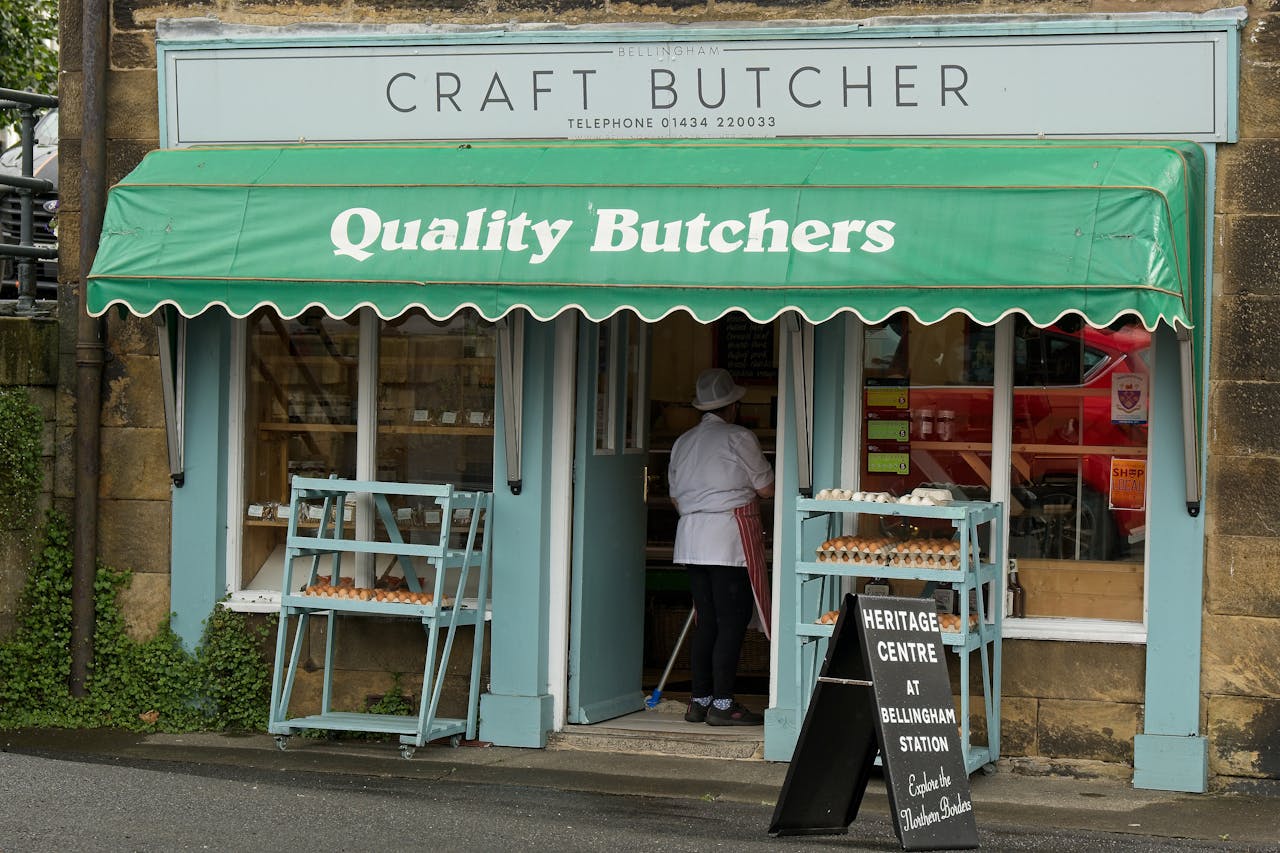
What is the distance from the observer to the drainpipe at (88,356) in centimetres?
917

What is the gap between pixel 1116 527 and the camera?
27.5 ft

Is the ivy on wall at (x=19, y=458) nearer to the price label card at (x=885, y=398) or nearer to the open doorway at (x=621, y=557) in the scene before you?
the open doorway at (x=621, y=557)

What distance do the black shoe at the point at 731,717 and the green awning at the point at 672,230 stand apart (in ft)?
8.55

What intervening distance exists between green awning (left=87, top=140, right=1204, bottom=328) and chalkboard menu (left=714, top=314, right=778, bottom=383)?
2999mm

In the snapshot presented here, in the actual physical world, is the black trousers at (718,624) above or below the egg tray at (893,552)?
below

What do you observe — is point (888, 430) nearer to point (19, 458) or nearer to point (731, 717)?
point (731, 717)

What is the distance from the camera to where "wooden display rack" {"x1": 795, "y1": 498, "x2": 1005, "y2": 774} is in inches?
308

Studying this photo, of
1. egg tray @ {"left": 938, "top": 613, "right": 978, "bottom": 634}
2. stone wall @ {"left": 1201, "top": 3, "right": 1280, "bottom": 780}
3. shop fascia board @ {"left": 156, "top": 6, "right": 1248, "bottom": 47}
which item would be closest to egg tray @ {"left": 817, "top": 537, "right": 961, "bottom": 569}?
egg tray @ {"left": 938, "top": 613, "right": 978, "bottom": 634}

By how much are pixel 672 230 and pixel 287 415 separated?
9.05 feet

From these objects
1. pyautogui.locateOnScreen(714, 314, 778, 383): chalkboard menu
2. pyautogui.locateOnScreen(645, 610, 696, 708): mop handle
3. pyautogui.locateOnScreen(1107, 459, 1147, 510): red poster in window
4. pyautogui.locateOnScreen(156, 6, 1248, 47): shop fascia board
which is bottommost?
pyautogui.locateOnScreen(645, 610, 696, 708): mop handle

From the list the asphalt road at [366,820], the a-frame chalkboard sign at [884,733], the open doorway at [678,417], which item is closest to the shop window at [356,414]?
the asphalt road at [366,820]

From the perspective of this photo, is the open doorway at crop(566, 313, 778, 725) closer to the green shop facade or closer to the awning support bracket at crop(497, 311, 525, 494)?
the green shop facade

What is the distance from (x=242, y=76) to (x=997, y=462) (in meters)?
4.39

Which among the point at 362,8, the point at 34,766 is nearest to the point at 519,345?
the point at 362,8
